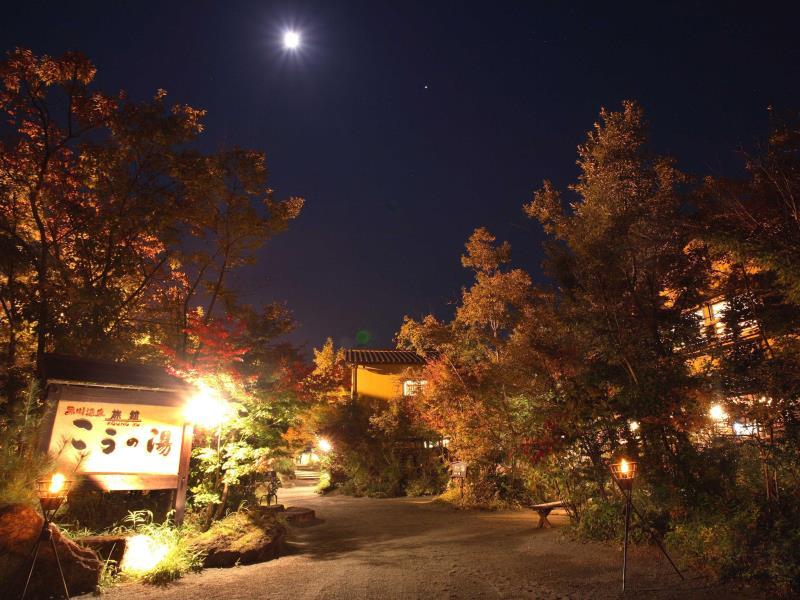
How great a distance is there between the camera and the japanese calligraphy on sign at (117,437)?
7184mm

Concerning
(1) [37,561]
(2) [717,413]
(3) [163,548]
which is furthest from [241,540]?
(2) [717,413]

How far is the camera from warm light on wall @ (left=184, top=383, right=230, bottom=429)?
27.8 ft

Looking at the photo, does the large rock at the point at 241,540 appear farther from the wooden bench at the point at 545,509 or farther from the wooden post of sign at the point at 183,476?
the wooden bench at the point at 545,509

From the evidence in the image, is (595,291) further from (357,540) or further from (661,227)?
(357,540)

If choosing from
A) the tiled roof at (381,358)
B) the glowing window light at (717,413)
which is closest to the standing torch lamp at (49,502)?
the glowing window light at (717,413)

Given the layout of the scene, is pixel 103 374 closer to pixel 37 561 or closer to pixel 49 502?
pixel 49 502

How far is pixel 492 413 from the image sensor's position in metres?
15.1

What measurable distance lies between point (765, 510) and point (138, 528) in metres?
9.60

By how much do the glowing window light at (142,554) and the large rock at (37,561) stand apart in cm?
61

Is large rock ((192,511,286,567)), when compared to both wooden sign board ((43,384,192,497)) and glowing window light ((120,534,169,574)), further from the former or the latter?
wooden sign board ((43,384,192,497))

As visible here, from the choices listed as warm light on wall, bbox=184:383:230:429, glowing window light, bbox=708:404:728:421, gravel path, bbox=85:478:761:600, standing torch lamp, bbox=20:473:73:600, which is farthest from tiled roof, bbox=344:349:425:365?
standing torch lamp, bbox=20:473:73:600

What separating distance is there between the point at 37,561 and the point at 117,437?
220 cm

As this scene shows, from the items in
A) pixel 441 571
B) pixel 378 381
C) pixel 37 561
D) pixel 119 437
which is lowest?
pixel 441 571

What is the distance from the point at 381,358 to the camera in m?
30.5
